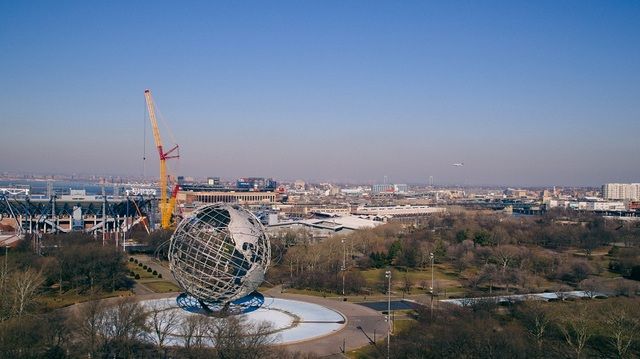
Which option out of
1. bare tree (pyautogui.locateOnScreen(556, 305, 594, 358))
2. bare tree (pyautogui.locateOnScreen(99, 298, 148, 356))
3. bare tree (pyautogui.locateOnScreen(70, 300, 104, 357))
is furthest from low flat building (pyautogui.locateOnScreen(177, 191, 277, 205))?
bare tree (pyautogui.locateOnScreen(556, 305, 594, 358))

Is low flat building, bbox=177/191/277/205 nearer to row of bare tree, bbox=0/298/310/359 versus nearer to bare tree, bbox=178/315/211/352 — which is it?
bare tree, bbox=178/315/211/352

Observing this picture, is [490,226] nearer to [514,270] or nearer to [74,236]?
[514,270]

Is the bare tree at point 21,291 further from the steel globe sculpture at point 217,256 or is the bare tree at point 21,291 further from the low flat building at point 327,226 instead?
the low flat building at point 327,226

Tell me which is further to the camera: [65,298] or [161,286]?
[161,286]

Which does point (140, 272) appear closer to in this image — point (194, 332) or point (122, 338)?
point (194, 332)

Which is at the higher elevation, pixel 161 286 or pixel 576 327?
pixel 576 327

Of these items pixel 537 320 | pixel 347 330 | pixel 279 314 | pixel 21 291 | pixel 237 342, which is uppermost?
pixel 21 291

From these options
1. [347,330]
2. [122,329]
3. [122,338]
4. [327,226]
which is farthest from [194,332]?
[327,226]

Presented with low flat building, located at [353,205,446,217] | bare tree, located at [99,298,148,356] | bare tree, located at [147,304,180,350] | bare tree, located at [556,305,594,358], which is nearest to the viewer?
bare tree, located at [99,298,148,356]
